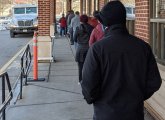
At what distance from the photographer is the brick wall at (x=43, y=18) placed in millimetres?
15828

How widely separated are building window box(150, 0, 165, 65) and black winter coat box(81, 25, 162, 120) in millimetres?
3728

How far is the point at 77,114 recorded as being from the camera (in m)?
7.74

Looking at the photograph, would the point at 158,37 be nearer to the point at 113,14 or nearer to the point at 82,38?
the point at 82,38

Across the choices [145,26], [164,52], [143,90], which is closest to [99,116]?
[143,90]

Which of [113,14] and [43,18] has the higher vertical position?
[43,18]

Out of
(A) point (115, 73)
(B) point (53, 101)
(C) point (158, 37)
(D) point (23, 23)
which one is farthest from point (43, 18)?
(D) point (23, 23)

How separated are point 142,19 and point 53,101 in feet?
7.91

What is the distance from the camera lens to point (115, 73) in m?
3.54

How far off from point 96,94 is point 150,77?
0.49 meters

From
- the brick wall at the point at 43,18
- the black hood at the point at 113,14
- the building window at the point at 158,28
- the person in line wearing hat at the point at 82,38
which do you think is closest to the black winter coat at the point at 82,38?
the person in line wearing hat at the point at 82,38

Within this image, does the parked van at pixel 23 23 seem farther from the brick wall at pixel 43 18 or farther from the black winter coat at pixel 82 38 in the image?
the black winter coat at pixel 82 38

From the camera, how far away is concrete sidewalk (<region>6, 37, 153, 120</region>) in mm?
7668

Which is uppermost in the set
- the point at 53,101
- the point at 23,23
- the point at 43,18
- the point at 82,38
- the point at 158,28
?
the point at 43,18

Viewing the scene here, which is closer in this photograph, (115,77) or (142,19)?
(115,77)
